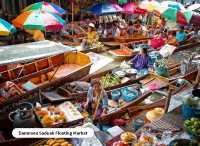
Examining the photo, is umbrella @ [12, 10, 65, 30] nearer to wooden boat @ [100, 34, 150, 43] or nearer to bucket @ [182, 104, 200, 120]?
wooden boat @ [100, 34, 150, 43]

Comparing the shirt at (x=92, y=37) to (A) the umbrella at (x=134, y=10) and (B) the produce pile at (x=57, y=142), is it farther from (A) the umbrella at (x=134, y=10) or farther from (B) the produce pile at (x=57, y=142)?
(B) the produce pile at (x=57, y=142)

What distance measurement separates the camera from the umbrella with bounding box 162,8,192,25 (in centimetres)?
1440

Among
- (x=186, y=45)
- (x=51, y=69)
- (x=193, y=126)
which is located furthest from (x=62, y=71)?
(x=186, y=45)

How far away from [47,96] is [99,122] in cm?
203

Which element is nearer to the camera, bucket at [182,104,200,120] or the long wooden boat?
bucket at [182,104,200,120]

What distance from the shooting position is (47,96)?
9125 mm

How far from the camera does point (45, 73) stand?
10.3 meters

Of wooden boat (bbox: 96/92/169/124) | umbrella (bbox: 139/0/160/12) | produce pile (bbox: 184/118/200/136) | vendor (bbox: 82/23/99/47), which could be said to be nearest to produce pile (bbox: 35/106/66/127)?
wooden boat (bbox: 96/92/169/124)

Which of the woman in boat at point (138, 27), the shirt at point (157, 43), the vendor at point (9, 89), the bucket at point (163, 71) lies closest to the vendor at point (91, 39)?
the shirt at point (157, 43)

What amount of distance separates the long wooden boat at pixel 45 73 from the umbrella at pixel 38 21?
1.43m

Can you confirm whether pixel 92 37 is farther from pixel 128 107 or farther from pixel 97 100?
pixel 97 100

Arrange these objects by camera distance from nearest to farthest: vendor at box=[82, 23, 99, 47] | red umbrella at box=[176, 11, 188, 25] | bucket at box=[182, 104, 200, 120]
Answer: bucket at box=[182, 104, 200, 120]
vendor at box=[82, 23, 99, 47]
red umbrella at box=[176, 11, 188, 25]

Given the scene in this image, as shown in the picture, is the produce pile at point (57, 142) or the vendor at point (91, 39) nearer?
the produce pile at point (57, 142)

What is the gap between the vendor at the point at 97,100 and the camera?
803 cm
